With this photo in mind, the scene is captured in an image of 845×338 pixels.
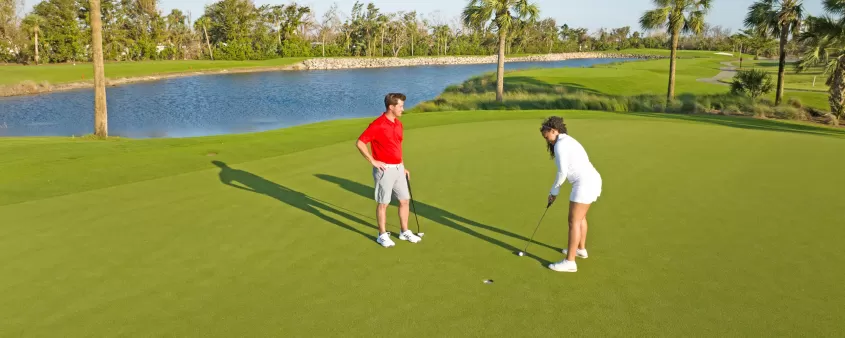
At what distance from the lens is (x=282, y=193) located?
881 cm

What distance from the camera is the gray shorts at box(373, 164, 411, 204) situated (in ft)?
21.1

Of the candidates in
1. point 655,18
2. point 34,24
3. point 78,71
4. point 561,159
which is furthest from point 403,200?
point 34,24

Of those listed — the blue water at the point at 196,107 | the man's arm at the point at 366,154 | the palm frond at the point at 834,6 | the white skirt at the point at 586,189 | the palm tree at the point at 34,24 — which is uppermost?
the palm tree at the point at 34,24

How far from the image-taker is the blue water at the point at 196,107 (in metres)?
30.8

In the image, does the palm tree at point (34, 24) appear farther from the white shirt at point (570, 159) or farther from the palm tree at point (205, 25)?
the white shirt at point (570, 159)

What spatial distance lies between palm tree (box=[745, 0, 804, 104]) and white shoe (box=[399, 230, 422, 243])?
3212cm

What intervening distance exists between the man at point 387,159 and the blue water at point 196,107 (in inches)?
939

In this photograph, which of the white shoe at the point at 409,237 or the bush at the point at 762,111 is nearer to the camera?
the white shoe at the point at 409,237

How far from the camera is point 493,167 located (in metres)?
10.6

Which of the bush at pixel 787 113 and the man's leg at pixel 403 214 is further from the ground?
the bush at pixel 787 113

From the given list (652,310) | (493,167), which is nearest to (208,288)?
(652,310)

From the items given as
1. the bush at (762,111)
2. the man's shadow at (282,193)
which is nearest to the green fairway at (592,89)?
the bush at (762,111)

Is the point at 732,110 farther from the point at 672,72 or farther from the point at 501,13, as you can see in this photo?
Answer: the point at 501,13

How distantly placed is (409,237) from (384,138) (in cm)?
123
